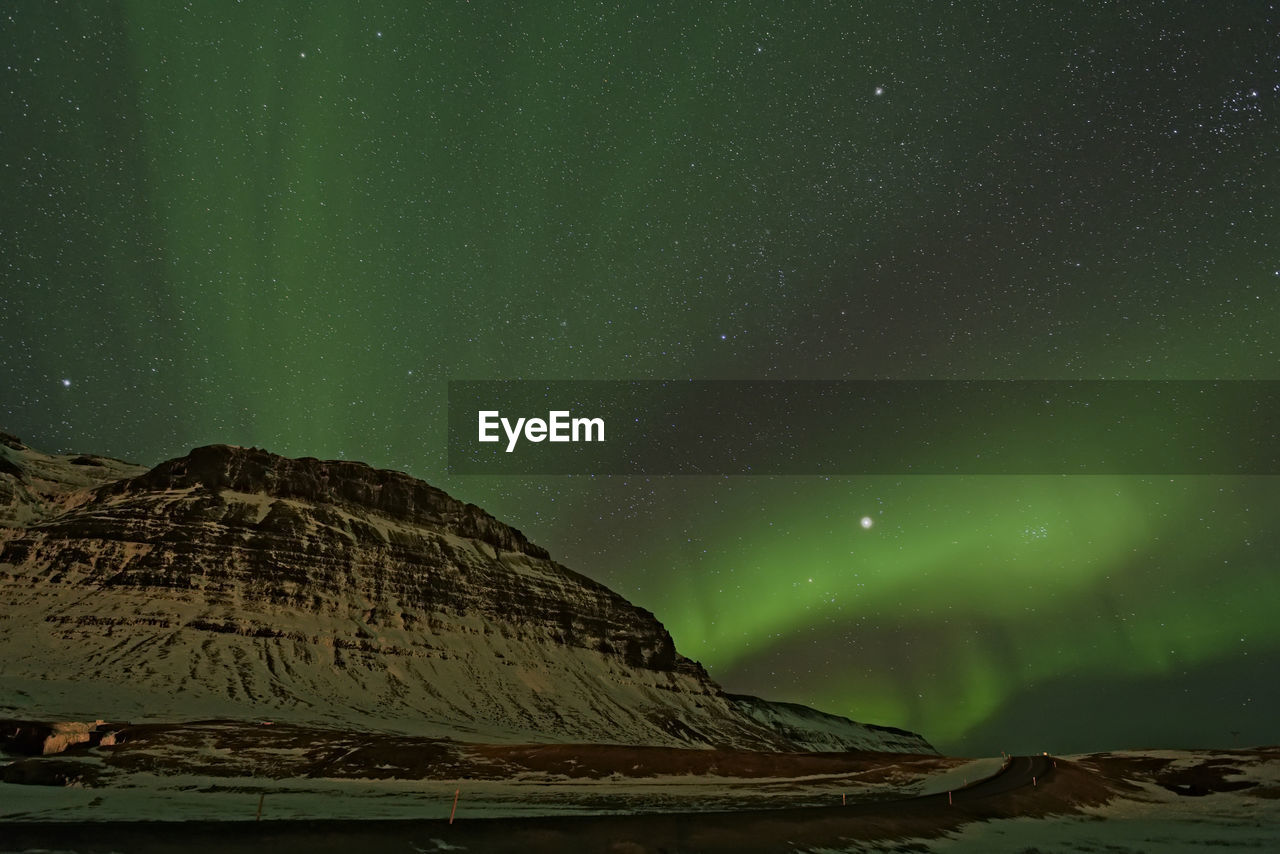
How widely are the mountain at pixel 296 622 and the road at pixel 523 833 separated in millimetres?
79147

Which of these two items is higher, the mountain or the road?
the mountain

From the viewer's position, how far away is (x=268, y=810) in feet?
117

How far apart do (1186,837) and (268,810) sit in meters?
44.0

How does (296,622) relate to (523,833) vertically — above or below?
above

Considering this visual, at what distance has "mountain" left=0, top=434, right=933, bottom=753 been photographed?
115 metres

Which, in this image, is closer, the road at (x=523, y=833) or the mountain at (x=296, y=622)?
the road at (x=523, y=833)

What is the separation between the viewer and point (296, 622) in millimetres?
146500

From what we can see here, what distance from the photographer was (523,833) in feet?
92.2

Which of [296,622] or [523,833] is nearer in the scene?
[523,833]

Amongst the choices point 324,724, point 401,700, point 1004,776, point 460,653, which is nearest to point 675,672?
point 460,653

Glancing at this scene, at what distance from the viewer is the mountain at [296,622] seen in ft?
378

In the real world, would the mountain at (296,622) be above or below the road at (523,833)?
above

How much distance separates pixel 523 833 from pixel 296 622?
443ft

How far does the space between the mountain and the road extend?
3116 inches
